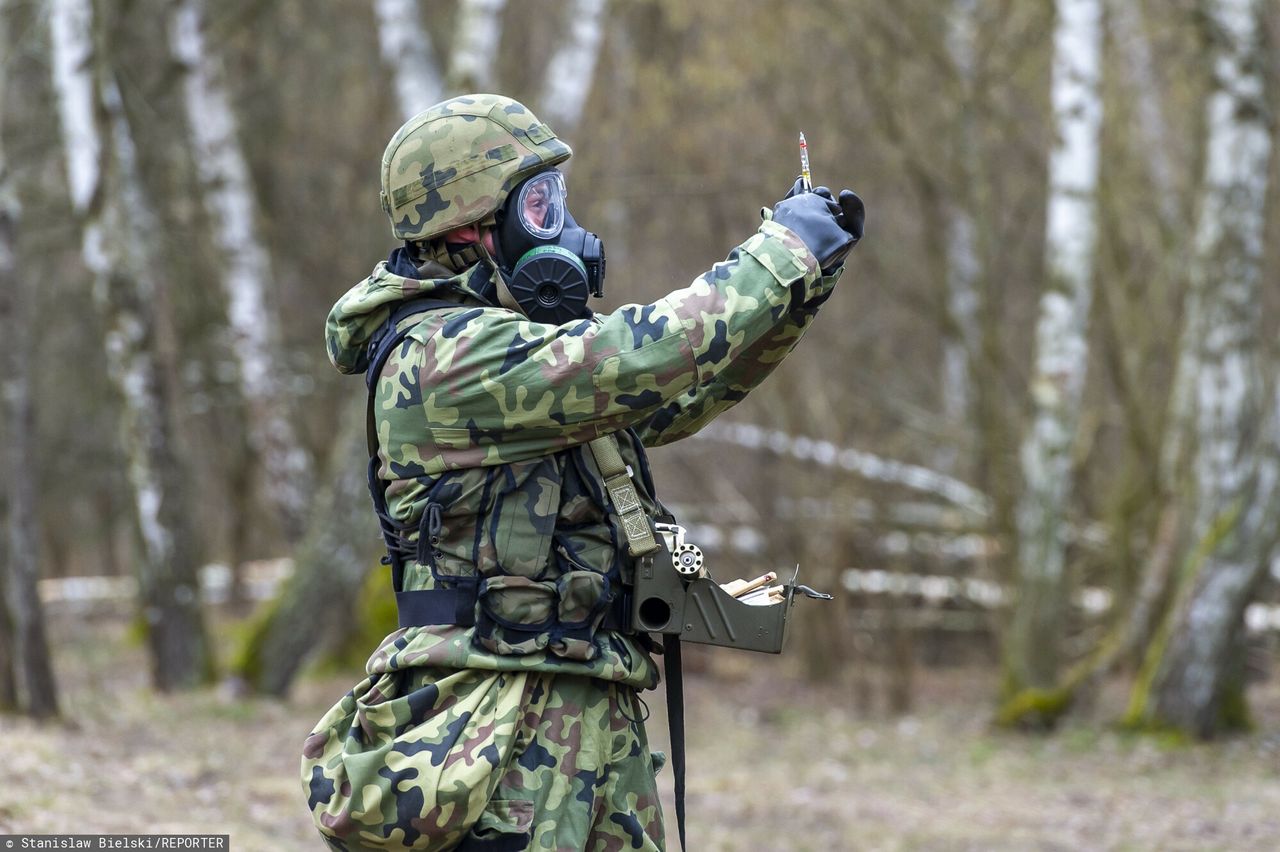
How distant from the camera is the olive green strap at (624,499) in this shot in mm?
3035

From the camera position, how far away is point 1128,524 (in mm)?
11500

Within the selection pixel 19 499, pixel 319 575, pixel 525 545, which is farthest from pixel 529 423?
pixel 319 575

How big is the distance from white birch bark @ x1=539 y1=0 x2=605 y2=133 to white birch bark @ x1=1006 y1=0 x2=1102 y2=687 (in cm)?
337

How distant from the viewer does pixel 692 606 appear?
3117mm

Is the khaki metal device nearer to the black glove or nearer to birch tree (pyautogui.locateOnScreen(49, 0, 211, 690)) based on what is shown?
the black glove

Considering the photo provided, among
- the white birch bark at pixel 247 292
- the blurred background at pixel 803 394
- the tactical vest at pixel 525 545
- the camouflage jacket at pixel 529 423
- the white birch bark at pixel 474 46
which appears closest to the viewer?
the camouflage jacket at pixel 529 423

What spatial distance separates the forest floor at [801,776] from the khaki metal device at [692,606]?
3.26m

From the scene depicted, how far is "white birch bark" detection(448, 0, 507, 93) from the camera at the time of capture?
1020 cm

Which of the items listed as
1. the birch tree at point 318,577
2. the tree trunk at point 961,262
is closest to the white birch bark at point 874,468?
the tree trunk at point 961,262

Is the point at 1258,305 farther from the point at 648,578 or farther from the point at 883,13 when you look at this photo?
the point at 648,578

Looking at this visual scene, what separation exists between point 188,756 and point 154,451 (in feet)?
8.78

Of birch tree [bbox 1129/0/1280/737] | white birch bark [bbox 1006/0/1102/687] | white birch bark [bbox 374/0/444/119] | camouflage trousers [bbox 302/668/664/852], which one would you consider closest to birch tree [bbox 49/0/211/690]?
white birch bark [bbox 374/0/444/119]

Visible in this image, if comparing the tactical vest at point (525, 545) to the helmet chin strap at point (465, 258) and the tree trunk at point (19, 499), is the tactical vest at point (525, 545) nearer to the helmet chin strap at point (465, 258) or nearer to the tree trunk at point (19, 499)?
the helmet chin strap at point (465, 258)

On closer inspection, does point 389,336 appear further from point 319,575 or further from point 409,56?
point 409,56
